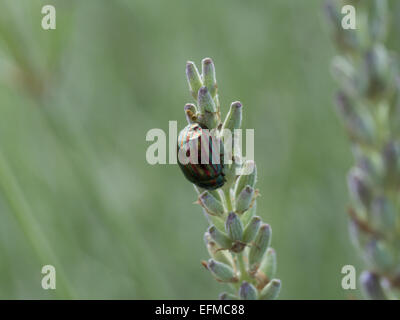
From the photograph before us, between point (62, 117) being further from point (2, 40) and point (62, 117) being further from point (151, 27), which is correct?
point (151, 27)

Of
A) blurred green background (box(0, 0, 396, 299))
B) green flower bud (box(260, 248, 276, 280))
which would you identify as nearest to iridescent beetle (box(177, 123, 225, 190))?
green flower bud (box(260, 248, 276, 280))

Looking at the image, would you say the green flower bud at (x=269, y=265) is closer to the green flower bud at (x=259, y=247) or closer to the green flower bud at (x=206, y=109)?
the green flower bud at (x=259, y=247)

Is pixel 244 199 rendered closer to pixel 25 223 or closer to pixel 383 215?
pixel 383 215

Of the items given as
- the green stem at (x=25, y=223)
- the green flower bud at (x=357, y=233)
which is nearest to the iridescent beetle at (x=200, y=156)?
the green flower bud at (x=357, y=233)

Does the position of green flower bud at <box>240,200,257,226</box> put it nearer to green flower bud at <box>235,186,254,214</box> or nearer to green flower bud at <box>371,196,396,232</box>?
green flower bud at <box>235,186,254,214</box>

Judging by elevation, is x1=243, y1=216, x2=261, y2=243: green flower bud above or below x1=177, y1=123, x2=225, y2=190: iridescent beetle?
below

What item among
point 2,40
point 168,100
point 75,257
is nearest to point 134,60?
point 168,100
